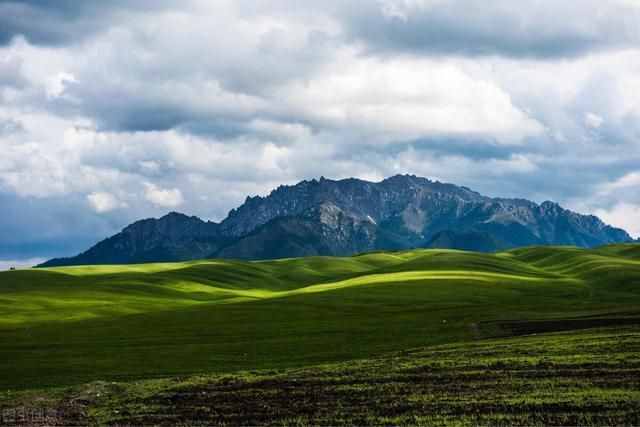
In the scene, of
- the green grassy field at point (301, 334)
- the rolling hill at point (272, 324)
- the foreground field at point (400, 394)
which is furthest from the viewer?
the rolling hill at point (272, 324)

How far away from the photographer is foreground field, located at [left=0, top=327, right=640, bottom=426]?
40406 millimetres

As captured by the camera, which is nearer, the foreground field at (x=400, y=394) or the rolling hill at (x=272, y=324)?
the foreground field at (x=400, y=394)

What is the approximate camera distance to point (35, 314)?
13388 cm

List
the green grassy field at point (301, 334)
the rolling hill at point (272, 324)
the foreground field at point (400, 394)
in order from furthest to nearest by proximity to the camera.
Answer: the rolling hill at point (272, 324) → the green grassy field at point (301, 334) → the foreground field at point (400, 394)

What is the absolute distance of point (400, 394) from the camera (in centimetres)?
4741

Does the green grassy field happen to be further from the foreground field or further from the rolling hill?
the foreground field

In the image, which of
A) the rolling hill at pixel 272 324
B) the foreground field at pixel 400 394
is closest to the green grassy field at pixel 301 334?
the rolling hill at pixel 272 324

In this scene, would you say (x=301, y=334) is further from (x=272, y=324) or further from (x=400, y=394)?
(x=400, y=394)

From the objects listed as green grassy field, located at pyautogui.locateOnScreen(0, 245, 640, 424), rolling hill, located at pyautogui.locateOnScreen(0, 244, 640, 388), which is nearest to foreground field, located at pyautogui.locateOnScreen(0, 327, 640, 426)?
green grassy field, located at pyautogui.locateOnScreen(0, 245, 640, 424)

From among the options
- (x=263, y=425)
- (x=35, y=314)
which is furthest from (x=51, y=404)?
(x=35, y=314)

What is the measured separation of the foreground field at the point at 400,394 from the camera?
40.4 metres

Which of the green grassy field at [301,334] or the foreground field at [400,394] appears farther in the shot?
the green grassy field at [301,334]

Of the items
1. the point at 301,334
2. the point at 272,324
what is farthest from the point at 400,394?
the point at 272,324

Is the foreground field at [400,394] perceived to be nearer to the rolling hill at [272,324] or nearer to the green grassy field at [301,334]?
the green grassy field at [301,334]
